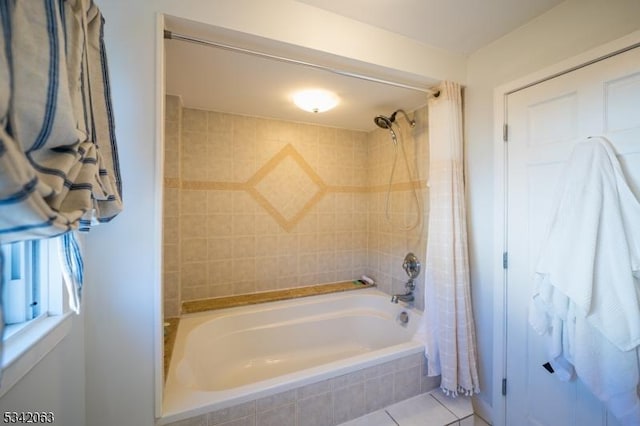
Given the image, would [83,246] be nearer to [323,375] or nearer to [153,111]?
[153,111]

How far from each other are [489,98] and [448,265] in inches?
42.9

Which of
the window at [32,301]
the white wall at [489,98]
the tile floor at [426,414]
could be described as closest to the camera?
the window at [32,301]

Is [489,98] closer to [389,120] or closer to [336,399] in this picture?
[389,120]

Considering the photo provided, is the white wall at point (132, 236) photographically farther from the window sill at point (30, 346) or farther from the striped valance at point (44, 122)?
the striped valance at point (44, 122)

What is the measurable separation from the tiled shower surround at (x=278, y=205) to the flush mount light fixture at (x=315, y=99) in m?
0.71

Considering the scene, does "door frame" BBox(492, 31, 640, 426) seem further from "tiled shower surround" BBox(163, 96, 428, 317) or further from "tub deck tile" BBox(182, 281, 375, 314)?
"tub deck tile" BBox(182, 281, 375, 314)

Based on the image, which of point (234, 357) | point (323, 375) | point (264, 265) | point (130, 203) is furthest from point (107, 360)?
point (264, 265)

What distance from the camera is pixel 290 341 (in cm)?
223

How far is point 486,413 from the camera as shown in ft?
5.31

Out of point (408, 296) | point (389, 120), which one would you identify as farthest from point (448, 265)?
point (389, 120)

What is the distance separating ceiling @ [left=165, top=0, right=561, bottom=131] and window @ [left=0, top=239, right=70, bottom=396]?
3.54 ft

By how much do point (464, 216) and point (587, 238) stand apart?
60 centimetres

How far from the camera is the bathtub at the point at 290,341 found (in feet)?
5.00

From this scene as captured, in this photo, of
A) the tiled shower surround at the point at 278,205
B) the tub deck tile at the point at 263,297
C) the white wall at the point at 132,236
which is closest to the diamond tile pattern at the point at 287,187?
the tiled shower surround at the point at 278,205
